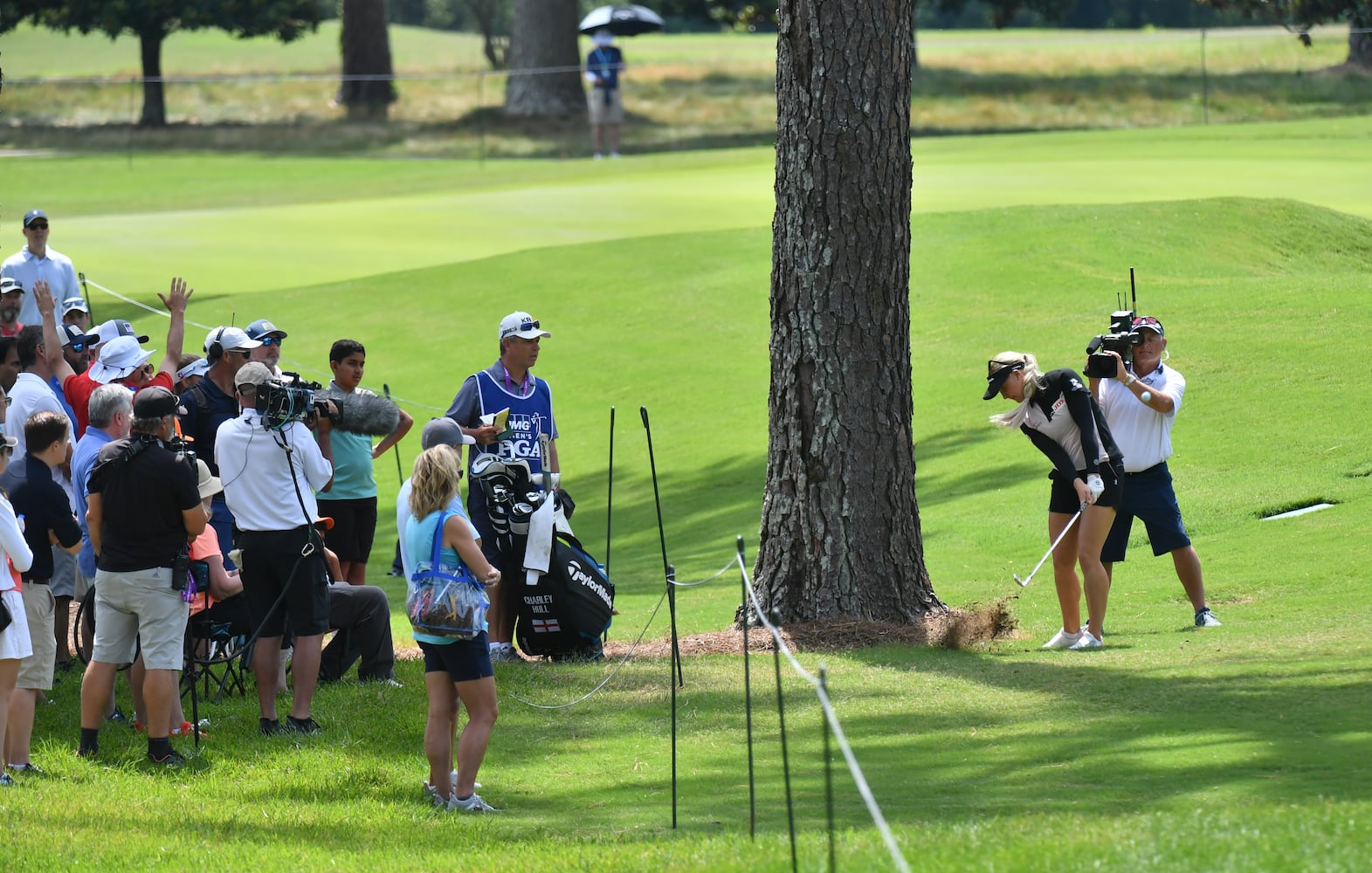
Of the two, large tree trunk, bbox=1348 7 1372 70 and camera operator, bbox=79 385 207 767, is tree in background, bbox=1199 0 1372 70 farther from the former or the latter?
camera operator, bbox=79 385 207 767

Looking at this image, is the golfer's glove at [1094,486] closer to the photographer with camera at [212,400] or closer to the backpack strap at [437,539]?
the backpack strap at [437,539]

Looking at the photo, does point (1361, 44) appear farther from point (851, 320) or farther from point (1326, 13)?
point (851, 320)

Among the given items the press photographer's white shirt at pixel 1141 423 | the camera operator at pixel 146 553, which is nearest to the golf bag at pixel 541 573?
the camera operator at pixel 146 553

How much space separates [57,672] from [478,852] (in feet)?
15.1

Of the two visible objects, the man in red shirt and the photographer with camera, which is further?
the man in red shirt

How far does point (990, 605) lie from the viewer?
11062 mm

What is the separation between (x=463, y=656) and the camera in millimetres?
7445

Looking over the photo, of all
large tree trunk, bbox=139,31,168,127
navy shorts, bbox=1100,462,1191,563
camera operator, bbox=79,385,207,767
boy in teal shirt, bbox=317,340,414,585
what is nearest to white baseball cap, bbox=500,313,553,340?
boy in teal shirt, bbox=317,340,414,585

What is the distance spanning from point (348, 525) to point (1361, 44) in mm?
41426

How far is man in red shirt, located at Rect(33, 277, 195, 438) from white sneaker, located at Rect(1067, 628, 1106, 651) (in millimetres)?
5464

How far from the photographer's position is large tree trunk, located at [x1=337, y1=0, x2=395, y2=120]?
4962cm

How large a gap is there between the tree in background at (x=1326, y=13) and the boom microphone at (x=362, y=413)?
129 ft

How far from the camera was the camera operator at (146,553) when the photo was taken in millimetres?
8039

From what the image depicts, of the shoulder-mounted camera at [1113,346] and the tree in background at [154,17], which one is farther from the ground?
the tree in background at [154,17]
